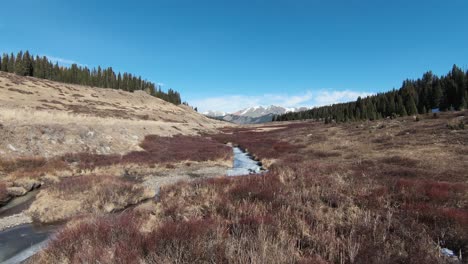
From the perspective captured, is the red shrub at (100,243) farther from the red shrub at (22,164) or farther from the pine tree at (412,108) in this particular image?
the pine tree at (412,108)

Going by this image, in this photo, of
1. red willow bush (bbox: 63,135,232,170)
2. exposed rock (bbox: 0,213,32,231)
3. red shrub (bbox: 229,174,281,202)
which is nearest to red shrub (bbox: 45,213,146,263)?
red shrub (bbox: 229,174,281,202)

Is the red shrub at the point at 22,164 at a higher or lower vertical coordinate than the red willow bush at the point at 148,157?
higher

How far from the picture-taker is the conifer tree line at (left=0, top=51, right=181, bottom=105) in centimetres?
11381

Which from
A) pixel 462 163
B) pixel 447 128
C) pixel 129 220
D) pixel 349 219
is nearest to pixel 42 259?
pixel 129 220

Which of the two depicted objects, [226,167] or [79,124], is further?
[79,124]

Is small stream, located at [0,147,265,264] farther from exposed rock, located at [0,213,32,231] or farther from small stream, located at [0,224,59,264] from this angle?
exposed rock, located at [0,213,32,231]

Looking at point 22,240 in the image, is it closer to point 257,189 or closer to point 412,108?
point 257,189

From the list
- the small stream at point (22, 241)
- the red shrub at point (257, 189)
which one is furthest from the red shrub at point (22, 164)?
the red shrub at point (257, 189)

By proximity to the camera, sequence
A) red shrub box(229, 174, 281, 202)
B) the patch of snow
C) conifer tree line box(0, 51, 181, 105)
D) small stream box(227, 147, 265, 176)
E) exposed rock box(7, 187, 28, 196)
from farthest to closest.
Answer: conifer tree line box(0, 51, 181, 105) < small stream box(227, 147, 265, 176) < exposed rock box(7, 187, 28, 196) < red shrub box(229, 174, 281, 202) < the patch of snow

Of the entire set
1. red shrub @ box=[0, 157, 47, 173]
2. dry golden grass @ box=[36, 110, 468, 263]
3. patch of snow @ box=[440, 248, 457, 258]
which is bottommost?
patch of snow @ box=[440, 248, 457, 258]

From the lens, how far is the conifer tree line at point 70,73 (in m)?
114

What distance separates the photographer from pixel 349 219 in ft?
26.4

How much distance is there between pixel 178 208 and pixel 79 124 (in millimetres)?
25768

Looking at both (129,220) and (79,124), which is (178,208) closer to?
(129,220)
